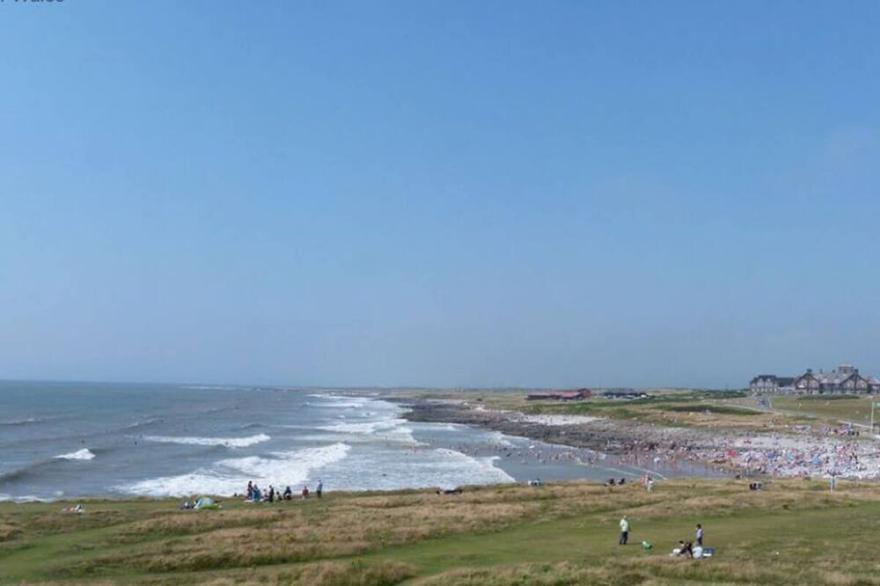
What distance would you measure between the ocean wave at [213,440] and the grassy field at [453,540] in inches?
2076

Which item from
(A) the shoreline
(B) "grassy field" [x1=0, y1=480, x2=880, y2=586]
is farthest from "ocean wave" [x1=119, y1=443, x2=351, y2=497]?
(A) the shoreline

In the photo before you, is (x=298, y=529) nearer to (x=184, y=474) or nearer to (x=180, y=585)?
(x=180, y=585)

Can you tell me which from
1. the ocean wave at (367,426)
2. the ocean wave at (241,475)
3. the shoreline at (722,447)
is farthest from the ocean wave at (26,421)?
the shoreline at (722,447)

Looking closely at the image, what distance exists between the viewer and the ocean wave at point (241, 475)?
192ft

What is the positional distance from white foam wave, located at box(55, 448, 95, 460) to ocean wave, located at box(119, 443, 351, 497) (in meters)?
14.6

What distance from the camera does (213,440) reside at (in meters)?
102

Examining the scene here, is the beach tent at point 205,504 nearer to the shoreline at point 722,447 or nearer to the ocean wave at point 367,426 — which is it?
the shoreline at point 722,447

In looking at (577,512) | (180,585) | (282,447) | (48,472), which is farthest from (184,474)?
(180,585)

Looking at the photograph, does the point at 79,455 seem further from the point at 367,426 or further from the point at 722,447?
the point at 722,447

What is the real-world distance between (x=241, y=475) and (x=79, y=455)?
82.1ft

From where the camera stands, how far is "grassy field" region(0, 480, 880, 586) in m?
24.0

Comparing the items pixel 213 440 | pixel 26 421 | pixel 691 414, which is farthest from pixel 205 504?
pixel 691 414

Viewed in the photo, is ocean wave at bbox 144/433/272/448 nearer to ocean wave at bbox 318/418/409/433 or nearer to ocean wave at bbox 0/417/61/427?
ocean wave at bbox 318/418/409/433

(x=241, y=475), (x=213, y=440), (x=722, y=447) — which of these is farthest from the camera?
(x=213, y=440)
